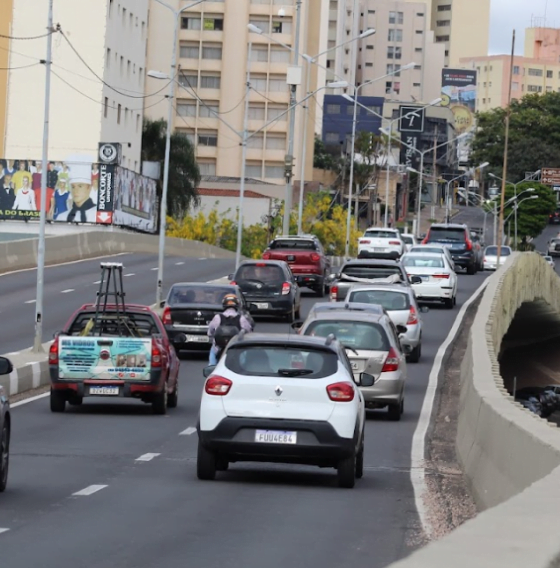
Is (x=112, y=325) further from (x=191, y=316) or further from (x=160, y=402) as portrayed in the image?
(x=191, y=316)

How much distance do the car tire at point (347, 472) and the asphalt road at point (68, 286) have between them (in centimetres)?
1865

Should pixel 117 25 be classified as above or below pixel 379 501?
above

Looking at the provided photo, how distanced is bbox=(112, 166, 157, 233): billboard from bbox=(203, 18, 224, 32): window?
3702 cm

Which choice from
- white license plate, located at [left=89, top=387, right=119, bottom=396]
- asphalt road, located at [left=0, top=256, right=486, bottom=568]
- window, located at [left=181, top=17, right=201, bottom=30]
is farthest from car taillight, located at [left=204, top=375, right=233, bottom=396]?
window, located at [left=181, top=17, right=201, bottom=30]

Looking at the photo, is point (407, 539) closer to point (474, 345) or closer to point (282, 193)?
point (474, 345)

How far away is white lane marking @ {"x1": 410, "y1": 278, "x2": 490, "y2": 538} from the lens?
13822 millimetres

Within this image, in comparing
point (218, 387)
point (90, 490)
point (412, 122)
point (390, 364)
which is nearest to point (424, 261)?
point (390, 364)

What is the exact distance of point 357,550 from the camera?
10695mm

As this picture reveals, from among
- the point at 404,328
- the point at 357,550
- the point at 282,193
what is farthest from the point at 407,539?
the point at 282,193

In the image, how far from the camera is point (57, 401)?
2317 centimetres

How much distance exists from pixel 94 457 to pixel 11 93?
250 feet

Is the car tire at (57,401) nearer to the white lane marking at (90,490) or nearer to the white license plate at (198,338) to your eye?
the white lane marking at (90,490)

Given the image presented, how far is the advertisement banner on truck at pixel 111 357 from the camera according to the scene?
22.9 m

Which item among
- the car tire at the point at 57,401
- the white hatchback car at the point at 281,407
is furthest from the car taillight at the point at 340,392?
the car tire at the point at 57,401
